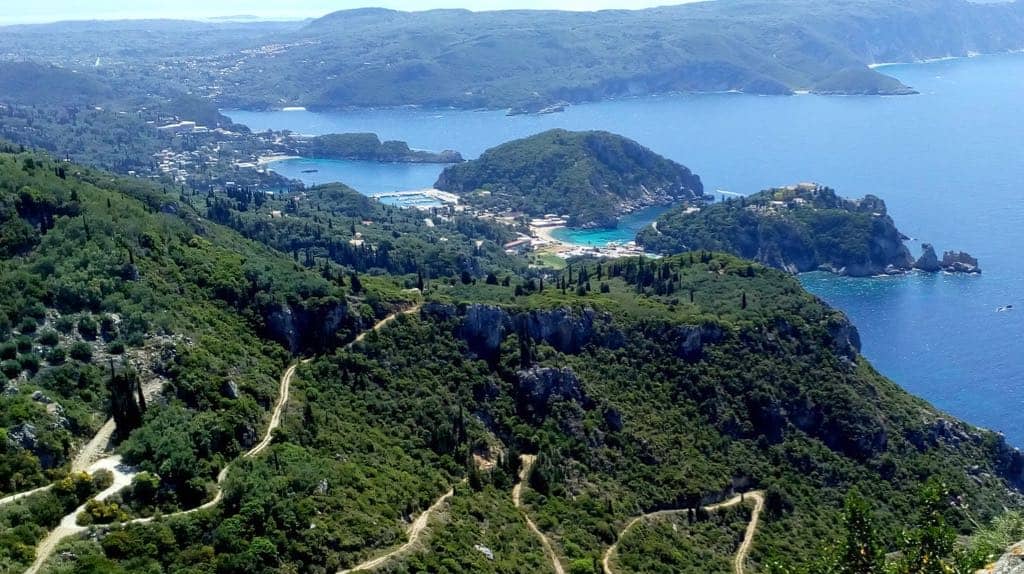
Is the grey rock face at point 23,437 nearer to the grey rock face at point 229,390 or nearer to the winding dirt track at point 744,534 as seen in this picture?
the grey rock face at point 229,390

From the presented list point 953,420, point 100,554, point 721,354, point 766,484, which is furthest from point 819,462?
point 100,554

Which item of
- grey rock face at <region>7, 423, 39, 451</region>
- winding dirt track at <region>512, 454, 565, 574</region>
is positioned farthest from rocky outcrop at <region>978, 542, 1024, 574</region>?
grey rock face at <region>7, 423, 39, 451</region>

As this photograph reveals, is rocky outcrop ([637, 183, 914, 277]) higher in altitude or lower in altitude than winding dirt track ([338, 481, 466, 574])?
lower

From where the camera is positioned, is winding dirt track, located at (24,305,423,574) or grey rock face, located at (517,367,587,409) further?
grey rock face, located at (517,367,587,409)

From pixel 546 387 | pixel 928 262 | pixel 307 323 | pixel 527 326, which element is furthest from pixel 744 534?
pixel 928 262

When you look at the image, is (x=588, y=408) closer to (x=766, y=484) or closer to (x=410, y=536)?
(x=766, y=484)

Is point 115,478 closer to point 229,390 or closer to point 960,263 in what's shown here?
point 229,390

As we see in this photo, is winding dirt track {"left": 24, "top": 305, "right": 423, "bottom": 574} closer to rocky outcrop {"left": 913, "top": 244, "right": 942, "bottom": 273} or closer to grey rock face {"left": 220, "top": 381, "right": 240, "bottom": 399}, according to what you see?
grey rock face {"left": 220, "top": 381, "right": 240, "bottom": 399}
